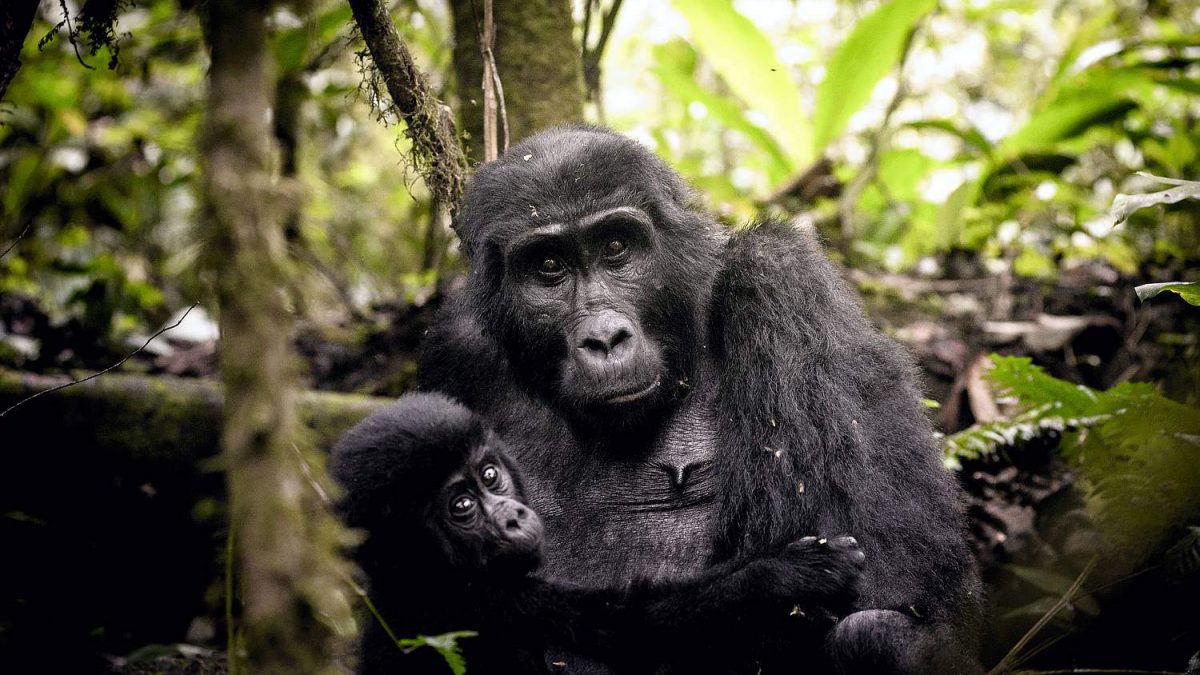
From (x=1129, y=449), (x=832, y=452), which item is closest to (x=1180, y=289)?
(x=1129, y=449)

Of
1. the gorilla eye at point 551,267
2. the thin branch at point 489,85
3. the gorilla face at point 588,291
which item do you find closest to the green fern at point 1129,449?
the gorilla face at point 588,291

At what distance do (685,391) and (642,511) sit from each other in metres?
0.43

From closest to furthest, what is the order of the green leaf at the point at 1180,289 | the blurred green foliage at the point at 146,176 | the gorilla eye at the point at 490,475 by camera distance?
the green leaf at the point at 1180,289
the gorilla eye at the point at 490,475
the blurred green foliage at the point at 146,176

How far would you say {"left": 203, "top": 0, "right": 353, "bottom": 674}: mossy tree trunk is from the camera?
1.38 m

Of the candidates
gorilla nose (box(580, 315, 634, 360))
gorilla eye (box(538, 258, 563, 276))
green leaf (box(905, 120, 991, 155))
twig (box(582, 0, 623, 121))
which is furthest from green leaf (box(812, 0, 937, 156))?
gorilla nose (box(580, 315, 634, 360))

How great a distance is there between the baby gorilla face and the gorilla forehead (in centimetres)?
80

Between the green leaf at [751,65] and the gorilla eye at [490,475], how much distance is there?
4.96 metres

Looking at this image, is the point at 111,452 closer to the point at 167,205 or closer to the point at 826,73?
the point at 167,205

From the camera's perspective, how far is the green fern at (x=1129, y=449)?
10.6 ft

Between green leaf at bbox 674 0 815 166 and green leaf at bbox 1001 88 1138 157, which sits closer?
green leaf at bbox 1001 88 1138 157

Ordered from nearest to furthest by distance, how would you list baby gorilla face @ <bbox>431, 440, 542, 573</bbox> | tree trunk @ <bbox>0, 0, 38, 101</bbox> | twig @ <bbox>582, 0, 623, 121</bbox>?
tree trunk @ <bbox>0, 0, 38, 101</bbox> → baby gorilla face @ <bbox>431, 440, 542, 573</bbox> → twig @ <bbox>582, 0, 623, 121</bbox>

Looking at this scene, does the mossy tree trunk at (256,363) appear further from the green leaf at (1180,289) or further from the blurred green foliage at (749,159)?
the blurred green foliage at (749,159)

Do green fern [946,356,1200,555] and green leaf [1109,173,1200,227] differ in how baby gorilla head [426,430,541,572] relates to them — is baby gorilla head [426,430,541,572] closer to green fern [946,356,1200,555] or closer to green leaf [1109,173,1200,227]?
green fern [946,356,1200,555]

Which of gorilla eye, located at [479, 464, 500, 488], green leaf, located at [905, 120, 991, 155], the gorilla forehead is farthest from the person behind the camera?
green leaf, located at [905, 120, 991, 155]
